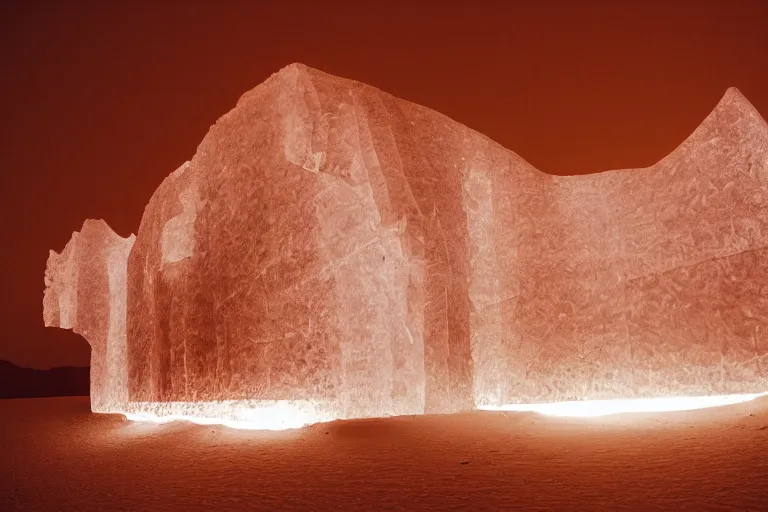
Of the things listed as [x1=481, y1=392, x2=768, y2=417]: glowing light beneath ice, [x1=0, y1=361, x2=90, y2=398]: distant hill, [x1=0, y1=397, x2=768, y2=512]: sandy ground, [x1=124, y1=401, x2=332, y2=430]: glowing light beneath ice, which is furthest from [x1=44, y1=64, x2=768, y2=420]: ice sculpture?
[x1=0, y1=361, x2=90, y2=398]: distant hill

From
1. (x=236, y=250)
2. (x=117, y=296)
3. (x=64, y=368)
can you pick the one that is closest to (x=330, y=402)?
(x=236, y=250)

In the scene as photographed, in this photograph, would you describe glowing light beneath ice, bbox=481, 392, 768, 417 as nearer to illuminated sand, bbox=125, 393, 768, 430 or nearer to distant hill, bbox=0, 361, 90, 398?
illuminated sand, bbox=125, 393, 768, 430

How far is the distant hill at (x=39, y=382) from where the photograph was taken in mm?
24672

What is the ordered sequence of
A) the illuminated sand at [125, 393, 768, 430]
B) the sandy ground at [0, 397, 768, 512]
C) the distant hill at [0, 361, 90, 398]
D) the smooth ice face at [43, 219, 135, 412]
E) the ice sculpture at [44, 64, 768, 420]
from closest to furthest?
the sandy ground at [0, 397, 768, 512], the illuminated sand at [125, 393, 768, 430], the ice sculpture at [44, 64, 768, 420], the smooth ice face at [43, 219, 135, 412], the distant hill at [0, 361, 90, 398]

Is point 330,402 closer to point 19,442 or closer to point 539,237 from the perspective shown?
point 539,237

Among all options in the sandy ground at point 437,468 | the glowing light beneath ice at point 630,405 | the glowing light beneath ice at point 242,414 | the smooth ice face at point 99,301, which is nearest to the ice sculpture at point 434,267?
the glowing light beneath ice at point 242,414

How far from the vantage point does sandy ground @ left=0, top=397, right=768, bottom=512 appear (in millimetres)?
3484

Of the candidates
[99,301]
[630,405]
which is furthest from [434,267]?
[99,301]

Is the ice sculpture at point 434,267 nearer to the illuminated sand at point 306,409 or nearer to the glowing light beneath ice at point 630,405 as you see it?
the illuminated sand at point 306,409

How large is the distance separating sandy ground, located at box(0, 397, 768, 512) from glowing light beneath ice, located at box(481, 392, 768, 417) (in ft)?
1.70

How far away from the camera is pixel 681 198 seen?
704 cm

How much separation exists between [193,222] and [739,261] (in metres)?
5.99

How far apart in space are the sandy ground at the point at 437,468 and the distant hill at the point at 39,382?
2081 cm

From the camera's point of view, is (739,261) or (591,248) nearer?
(739,261)
